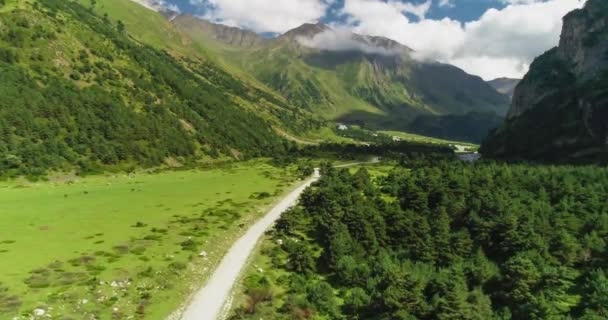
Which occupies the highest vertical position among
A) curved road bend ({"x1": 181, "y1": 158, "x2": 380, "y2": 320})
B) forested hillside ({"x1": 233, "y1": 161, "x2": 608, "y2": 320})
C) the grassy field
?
forested hillside ({"x1": 233, "y1": 161, "x2": 608, "y2": 320})

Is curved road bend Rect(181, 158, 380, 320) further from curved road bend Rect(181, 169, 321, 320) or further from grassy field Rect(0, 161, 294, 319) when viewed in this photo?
grassy field Rect(0, 161, 294, 319)

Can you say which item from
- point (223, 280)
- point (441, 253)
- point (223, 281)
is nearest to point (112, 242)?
point (223, 280)

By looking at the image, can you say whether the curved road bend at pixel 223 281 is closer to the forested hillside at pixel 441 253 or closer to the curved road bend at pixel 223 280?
the curved road bend at pixel 223 280

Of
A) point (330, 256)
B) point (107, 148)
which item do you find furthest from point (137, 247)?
point (107, 148)

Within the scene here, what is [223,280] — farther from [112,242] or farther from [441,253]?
[441,253]

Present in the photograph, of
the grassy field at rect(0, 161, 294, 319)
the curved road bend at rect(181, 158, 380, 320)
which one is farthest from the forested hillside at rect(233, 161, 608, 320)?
the grassy field at rect(0, 161, 294, 319)

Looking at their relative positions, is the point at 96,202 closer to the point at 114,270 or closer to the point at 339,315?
the point at 114,270
